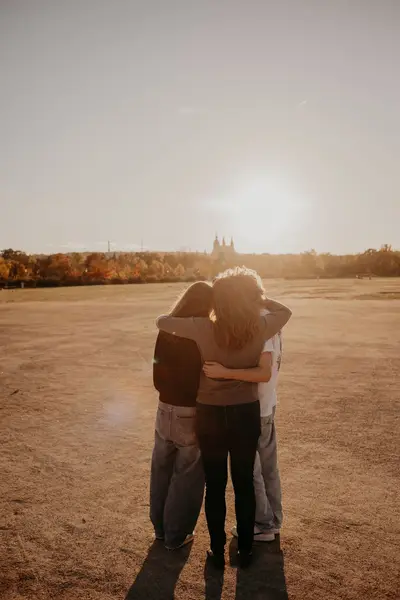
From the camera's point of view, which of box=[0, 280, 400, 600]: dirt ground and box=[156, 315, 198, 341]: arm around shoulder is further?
box=[0, 280, 400, 600]: dirt ground

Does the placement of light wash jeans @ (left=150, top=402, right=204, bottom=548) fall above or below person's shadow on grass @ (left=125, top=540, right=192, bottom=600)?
above

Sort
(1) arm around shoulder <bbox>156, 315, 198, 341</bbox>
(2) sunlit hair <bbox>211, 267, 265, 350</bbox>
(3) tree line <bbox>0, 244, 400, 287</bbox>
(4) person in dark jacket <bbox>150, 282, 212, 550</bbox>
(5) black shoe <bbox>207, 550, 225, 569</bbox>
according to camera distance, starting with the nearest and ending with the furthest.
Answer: (2) sunlit hair <bbox>211, 267, 265, 350</bbox>, (1) arm around shoulder <bbox>156, 315, 198, 341</bbox>, (4) person in dark jacket <bbox>150, 282, 212, 550</bbox>, (5) black shoe <bbox>207, 550, 225, 569</bbox>, (3) tree line <bbox>0, 244, 400, 287</bbox>

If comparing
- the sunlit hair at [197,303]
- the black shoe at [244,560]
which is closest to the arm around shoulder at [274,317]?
the sunlit hair at [197,303]

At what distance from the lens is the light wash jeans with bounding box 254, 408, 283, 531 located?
3.87 metres

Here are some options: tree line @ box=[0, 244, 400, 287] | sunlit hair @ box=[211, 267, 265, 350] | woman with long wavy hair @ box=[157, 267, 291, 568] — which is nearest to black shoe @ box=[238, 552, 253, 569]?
woman with long wavy hair @ box=[157, 267, 291, 568]

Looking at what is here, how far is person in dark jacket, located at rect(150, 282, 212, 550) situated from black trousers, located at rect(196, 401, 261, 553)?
0.25 meters

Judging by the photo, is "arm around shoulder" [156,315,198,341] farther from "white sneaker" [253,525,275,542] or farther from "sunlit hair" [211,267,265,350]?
"white sneaker" [253,525,275,542]

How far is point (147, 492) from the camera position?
4.86 m

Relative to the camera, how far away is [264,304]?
11.1 feet

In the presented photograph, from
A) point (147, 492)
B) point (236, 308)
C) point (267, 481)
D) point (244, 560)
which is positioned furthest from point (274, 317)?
point (147, 492)

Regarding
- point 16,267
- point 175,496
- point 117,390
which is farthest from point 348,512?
point 16,267

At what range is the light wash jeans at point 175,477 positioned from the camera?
12.1 ft

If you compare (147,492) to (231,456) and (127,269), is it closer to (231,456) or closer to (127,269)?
(231,456)

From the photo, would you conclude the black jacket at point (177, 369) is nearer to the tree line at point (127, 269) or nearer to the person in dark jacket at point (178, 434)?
the person in dark jacket at point (178, 434)
